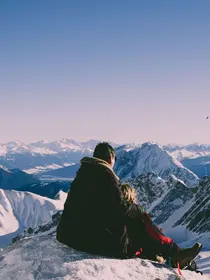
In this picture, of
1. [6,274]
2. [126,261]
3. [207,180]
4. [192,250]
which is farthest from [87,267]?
[207,180]

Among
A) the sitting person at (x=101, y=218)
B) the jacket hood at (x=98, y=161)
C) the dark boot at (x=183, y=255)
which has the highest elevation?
the jacket hood at (x=98, y=161)

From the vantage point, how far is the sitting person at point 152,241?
35.2 ft

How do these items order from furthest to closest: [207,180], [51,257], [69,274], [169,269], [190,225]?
[207,180] → [190,225] → [169,269] → [51,257] → [69,274]

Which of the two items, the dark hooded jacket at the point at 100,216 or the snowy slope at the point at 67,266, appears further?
the dark hooded jacket at the point at 100,216

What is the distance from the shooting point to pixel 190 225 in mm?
103938

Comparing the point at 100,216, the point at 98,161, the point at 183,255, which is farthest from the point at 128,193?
the point at 183,255

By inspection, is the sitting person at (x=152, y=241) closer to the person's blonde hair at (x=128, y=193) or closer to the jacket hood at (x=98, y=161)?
the person's blonde hair at (x=128, y=193)

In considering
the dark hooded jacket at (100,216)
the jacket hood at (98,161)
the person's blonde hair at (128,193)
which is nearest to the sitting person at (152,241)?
the person's blonde hair at (128,193)

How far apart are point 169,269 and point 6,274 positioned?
413 centimetres

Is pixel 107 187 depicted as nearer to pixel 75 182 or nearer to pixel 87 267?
pixel 75 182

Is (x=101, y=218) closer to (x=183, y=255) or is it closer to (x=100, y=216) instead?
(x=100, y=216)

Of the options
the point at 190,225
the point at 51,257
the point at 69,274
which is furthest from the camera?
the point at 190,225

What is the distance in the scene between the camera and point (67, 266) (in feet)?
31.2

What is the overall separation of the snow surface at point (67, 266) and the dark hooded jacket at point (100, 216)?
0.97 ft
